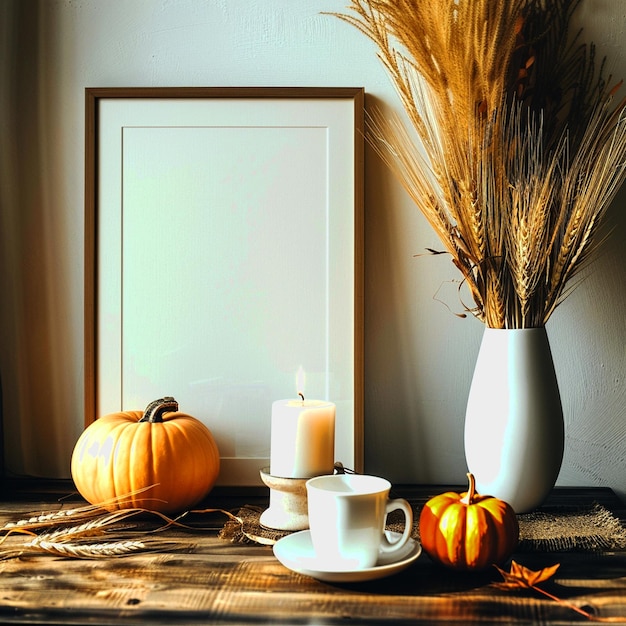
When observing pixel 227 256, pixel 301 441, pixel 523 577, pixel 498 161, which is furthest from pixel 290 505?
pixel 498 161

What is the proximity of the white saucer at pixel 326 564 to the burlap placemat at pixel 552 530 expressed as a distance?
6 cm

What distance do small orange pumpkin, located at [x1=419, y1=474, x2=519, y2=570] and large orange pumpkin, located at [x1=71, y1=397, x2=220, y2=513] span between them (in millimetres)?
366

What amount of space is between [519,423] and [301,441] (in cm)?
30

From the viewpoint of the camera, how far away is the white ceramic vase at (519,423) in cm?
97

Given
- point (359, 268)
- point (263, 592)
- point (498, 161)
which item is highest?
point (498, 161)

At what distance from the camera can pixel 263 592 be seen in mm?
756

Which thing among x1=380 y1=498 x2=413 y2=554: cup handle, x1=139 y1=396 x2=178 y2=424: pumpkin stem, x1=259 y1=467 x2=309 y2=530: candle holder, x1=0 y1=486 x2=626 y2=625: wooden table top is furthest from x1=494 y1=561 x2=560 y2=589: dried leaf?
x1=139 y1=396 x2=178 y2=424: pumpkin stem

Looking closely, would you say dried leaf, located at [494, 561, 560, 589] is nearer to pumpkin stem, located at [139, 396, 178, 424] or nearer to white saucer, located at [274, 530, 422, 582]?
white saucer, located at [274, 530, 422, 582]

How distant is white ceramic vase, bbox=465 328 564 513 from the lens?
38.2 inches

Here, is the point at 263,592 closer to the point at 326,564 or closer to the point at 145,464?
the point at 326,564

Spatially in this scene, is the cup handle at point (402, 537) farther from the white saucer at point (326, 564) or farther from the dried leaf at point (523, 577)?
the dried leaf at point (523, 577)

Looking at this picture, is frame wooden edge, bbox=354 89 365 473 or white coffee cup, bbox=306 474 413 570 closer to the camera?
white coffee cup, bbox=306 474 413 570

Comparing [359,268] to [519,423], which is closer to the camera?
[519,423]

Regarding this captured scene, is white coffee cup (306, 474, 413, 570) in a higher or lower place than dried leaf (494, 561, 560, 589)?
higher
